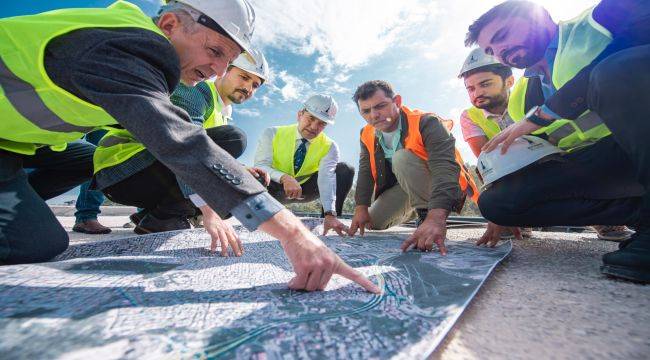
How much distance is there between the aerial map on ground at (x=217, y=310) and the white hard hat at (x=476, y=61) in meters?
1.95

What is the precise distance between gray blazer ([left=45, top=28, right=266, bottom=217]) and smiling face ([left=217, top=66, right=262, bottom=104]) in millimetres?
1833

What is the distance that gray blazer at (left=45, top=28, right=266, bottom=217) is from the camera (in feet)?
2.40

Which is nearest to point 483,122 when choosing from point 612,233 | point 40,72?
point 612,233

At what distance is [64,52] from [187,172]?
512 mm

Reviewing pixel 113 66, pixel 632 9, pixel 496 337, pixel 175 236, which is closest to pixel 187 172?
pixel 113 66

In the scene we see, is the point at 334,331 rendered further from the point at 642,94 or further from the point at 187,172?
the point at 642,94

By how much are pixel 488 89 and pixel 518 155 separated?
116cm

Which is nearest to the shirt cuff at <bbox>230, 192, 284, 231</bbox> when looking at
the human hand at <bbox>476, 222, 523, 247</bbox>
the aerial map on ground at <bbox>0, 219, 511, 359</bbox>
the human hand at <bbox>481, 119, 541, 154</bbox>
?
the aerial map on ground at <bbox>0, 219, 511, 359</bbox>

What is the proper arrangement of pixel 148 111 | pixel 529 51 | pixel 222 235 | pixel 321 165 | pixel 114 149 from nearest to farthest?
pixel 148 111
pixel 222 235
pixel 529 51
pixel 114 149
pixel 321 165

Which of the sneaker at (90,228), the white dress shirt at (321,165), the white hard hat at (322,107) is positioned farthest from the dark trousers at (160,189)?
the white hard hat at (322,107)

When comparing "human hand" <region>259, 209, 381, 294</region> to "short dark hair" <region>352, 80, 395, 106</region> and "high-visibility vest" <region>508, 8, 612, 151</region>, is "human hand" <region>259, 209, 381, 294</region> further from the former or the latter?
"short dark hair" <region>352, 80, 395, 106</region>

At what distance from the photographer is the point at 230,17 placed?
4.01ft

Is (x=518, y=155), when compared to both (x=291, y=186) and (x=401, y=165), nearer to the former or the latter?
(x=401, y=165)

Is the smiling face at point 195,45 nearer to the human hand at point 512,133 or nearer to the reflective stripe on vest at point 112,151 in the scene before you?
the reflective stripe on vest at point 112,151
